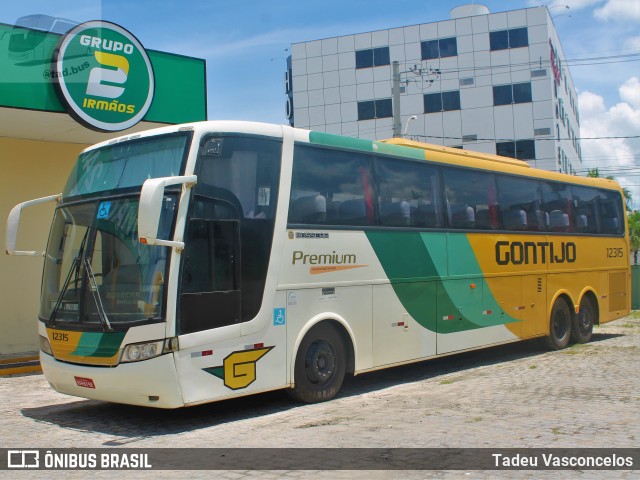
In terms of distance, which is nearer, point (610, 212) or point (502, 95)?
point (610, 212)

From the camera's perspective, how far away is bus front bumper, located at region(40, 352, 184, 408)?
770 cm

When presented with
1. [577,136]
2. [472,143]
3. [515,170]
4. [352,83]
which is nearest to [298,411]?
[515,170]

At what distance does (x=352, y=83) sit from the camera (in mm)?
56906

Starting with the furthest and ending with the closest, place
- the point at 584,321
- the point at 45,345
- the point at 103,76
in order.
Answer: the point at 584,321 < the point at 103,76 < the point at 45,345

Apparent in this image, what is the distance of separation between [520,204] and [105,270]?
833cm

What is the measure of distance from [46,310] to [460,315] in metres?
6.49

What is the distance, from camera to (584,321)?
15750 millimetres

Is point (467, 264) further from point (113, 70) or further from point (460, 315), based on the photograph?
point (113, 70)

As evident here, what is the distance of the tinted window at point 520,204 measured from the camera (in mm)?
13211

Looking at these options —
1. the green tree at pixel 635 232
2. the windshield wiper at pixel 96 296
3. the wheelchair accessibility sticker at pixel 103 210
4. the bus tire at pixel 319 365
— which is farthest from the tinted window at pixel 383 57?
the windshield wiper at pixel 96 296

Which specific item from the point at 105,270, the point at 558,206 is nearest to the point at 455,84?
the point at 558,206

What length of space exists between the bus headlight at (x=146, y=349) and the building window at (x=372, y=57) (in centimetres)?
5067

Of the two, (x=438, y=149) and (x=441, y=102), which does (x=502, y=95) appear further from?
(x=438, y=149)

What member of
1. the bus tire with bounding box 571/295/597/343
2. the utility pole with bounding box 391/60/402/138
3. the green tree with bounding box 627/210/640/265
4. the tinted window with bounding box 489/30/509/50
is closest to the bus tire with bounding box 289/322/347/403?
the bus tire with bounding box 571/295/597/343
